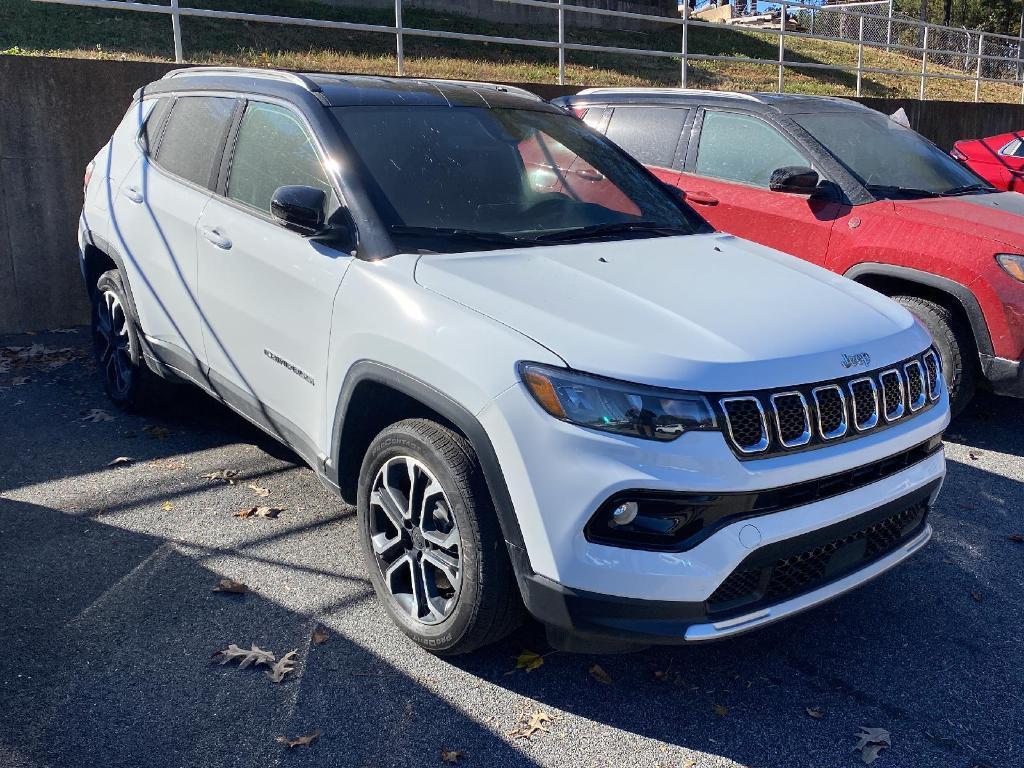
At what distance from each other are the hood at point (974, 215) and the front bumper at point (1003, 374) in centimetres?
63

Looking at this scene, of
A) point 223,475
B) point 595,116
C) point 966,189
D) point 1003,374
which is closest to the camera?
point 223,475

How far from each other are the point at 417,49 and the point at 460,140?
20008mm

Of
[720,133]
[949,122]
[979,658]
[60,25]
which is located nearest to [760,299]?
[979,658]

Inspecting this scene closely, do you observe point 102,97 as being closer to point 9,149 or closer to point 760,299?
point 9,149

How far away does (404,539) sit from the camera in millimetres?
3436

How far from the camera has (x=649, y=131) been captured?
284 inches

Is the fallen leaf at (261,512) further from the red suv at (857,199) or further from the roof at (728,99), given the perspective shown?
the roof at (728,99)

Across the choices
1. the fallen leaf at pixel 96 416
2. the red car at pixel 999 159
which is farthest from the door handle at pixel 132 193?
the red car at pixel 999 159

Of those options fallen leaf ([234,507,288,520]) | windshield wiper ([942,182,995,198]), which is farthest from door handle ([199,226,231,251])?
windshield wiper ([942,182,995,198])

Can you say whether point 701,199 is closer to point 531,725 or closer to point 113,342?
point 113,342

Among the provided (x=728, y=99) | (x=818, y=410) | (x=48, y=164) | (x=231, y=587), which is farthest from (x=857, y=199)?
(x=48, y=164)

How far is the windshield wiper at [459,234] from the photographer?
3.60m

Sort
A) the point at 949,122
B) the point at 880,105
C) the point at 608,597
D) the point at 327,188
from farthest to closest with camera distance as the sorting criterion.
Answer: the point at 949,122 < the point at 880,105 < the point at 327,188 < the point at 608,597

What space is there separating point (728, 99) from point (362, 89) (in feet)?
11.5
